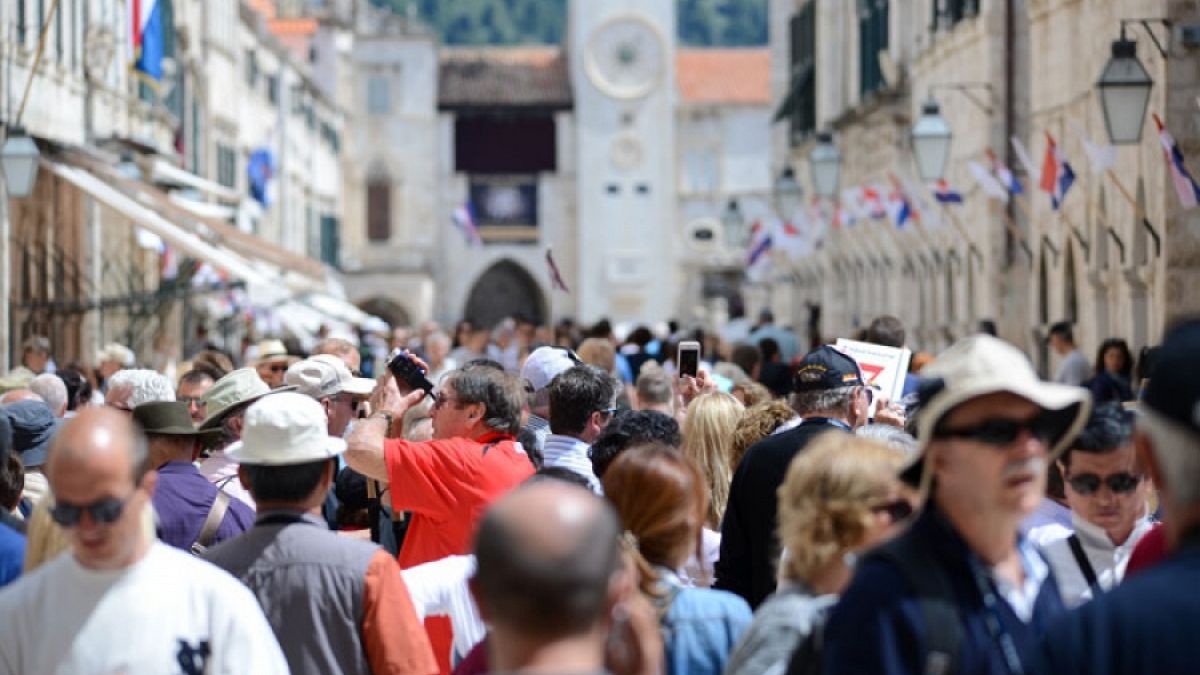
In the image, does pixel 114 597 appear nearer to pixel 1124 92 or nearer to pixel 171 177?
pixel 1124 92

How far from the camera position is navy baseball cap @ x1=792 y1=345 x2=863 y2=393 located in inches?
330

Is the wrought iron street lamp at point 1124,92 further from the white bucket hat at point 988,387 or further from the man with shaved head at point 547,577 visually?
the man with shaved head at point 547,577

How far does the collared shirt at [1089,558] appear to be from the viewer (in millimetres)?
5730

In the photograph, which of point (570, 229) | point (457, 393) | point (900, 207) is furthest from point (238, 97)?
point (457, 393)

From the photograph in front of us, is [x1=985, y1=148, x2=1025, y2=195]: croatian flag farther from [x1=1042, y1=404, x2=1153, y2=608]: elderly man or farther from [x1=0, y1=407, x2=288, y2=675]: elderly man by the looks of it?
[x1=0, y1=407, x2=288, y2=675]: elderly man

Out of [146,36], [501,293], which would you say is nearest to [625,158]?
[501,293]

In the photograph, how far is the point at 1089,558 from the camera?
20.7 ft

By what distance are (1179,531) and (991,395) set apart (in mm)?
820

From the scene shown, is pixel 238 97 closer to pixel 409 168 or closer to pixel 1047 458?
pixel 409 168

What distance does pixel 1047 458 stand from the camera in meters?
4.65

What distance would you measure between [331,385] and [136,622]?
4788 mm

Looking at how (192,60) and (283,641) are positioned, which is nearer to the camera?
(283,641)

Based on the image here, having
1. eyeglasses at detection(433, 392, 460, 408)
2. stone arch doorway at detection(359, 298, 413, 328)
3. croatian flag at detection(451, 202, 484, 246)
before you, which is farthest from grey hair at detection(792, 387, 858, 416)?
stone arch doorway at detection(359, 298, 413, 328)

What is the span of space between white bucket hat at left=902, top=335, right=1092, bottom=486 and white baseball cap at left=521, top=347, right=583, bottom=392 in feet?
18.8
